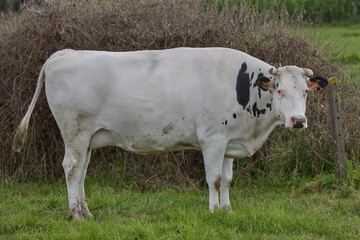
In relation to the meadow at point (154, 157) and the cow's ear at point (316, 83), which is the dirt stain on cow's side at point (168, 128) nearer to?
the meadow at point (154, 157)

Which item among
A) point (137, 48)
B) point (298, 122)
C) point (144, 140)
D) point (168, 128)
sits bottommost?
point (144, 140)

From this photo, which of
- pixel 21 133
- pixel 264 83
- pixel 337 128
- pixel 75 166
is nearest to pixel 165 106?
pixel 264 83

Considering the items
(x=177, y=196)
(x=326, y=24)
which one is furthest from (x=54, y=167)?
(x=326, y=24)

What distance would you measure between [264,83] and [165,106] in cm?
112

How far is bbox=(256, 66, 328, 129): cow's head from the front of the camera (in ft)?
17.3

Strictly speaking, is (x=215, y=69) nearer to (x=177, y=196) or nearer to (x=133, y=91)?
(x=133, y=91)

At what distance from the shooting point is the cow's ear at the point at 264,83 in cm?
555

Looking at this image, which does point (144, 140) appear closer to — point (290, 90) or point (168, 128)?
point (168, 128)

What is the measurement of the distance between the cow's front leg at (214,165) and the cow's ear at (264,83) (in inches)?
30.0

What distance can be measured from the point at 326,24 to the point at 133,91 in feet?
56.2

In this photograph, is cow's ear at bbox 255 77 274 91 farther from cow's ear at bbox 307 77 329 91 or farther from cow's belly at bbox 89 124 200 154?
cow's belly at bbox 89 124 200 154

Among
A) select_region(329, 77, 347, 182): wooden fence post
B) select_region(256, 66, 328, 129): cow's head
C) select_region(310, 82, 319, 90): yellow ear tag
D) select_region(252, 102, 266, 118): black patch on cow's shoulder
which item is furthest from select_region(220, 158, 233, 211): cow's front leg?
select_region(329, 77, 347, 182): wooden fence post

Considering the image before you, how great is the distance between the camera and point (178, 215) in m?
5.70

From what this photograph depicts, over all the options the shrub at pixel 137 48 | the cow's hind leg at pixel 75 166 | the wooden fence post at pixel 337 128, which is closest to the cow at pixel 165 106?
the cow's hind leg at pixel 75 166
